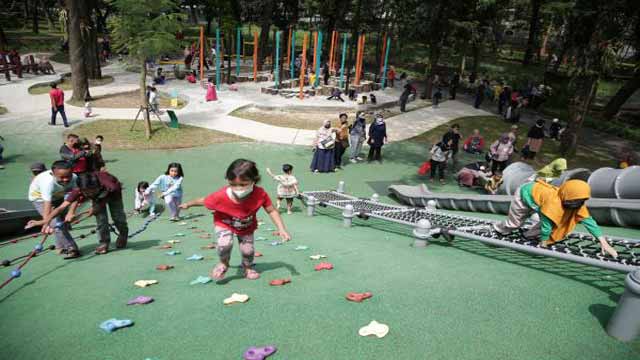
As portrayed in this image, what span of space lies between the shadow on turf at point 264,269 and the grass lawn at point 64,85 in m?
24.0

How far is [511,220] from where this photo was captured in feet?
19.8

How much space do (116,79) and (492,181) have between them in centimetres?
2722

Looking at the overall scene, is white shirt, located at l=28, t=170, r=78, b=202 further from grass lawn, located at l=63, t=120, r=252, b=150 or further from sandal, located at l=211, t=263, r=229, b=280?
grass lawn, located at l=63, t=120, r=252, b=150

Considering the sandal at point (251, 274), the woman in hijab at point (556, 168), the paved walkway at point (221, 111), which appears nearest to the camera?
the sandal at point (251, 274)

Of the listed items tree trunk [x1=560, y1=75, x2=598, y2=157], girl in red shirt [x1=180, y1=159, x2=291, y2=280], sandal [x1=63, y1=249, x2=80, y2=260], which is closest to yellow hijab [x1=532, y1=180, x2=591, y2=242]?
girl in red shirt [x1=180, y1=159, x2=291, y2=280]

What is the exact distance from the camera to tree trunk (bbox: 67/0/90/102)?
20125 mm

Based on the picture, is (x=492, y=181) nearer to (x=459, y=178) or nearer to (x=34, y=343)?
(x=459, y=178)

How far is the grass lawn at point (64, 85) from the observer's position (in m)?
23.7

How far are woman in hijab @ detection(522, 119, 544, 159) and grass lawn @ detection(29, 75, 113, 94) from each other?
1004 inches

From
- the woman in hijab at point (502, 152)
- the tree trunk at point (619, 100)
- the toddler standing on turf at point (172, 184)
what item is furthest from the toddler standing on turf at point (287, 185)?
the tree trunk at point (619, 100)

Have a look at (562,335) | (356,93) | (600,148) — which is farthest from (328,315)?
(356,93)

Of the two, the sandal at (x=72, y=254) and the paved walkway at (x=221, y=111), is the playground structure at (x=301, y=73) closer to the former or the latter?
the paved walkway at (x=221, y=111)

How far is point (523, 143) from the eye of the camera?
1922 cm

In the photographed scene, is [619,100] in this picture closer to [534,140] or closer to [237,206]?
[534,140]
